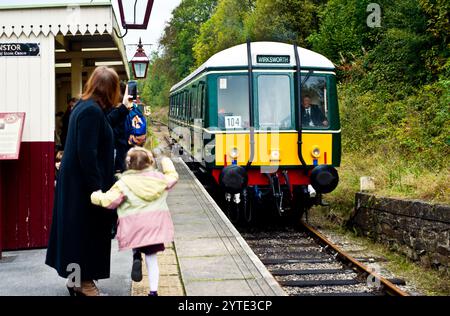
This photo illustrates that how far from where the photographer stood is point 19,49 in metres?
7.55

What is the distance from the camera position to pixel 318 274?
8.92 metres

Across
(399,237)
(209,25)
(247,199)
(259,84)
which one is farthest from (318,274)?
(209,25)

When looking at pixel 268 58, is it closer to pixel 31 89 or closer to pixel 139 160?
pixel 31 89

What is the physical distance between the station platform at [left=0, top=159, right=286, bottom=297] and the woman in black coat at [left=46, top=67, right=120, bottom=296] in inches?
22.6

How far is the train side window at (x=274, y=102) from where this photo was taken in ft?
37.1

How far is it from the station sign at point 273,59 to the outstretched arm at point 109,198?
692cm

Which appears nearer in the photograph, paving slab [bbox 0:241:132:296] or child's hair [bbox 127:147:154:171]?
child's hair [bbox 127:147:154:171]

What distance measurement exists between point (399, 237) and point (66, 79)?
906 centimetres

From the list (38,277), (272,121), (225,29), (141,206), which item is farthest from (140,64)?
(225,29)

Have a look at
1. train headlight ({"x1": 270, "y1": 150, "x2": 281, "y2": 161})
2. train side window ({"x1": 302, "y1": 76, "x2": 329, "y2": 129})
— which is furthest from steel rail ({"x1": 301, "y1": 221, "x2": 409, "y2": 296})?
train side window ({"x1": 302, "y1": 76, "x2": 329, "y2": 129})

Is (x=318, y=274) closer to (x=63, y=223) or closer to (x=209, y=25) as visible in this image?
(x=63, y=223)

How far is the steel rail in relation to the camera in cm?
763

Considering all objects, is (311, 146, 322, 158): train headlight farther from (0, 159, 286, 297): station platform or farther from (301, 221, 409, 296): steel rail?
(0, 159, 286, 297): station platform

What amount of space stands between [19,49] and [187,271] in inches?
130
